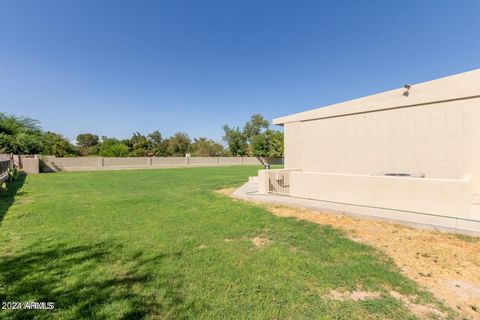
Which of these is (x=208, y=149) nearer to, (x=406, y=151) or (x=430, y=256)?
(x=406, y=151)

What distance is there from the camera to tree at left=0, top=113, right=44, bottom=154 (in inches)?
900

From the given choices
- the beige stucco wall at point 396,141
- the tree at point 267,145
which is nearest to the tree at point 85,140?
the tree at point 267,145

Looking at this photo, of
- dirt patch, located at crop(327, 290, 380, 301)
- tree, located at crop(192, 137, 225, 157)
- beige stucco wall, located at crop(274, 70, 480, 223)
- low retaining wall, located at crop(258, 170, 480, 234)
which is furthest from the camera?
tree, located at crop(192, 137, 225, 157)

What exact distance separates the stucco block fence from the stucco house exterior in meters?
25.5

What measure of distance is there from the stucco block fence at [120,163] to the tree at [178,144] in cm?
1753

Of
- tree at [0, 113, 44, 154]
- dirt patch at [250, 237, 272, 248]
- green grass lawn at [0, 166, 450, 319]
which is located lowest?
dirt patch at [250, 237, 272, 248]

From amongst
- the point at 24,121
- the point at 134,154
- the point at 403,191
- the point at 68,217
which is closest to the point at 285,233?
the point at 403,191

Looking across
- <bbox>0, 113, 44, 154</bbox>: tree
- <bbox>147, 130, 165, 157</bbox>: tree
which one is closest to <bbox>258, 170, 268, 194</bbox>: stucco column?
<bbox>0, 113, 44, 154</bbox>: tree

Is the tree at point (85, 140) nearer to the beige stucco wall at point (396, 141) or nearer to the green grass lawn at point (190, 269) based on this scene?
the green grass lawn at point (190, 269)

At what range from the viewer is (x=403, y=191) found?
6.43 m

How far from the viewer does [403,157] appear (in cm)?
834

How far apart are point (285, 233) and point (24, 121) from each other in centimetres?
3264

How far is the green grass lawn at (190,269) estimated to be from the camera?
2.65 metres

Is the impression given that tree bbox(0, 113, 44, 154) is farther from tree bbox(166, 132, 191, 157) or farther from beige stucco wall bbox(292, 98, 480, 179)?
tree bbox(166, 132, 191, 157)
